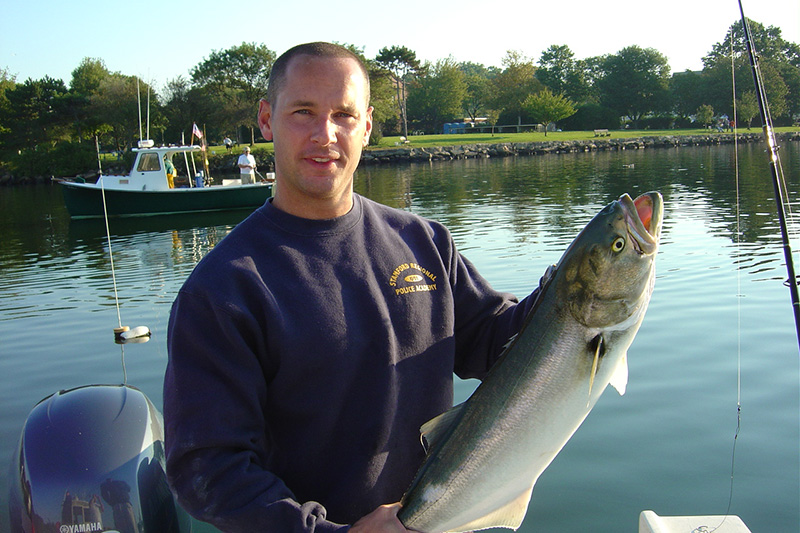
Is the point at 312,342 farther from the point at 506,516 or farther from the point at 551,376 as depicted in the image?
the point at 506,516

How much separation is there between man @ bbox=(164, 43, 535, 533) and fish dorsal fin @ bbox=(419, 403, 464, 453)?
15 cm

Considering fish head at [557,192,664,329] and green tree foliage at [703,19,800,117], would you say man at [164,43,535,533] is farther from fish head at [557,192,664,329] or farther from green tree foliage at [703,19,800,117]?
green tree foliage at [703,19,800,117]

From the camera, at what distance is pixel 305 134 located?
2.53 metres

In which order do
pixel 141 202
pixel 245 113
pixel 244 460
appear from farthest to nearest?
pixel 245 113 → pixel 141 202 → pixel 244 460

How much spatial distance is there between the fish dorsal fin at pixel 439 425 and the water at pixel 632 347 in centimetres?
197

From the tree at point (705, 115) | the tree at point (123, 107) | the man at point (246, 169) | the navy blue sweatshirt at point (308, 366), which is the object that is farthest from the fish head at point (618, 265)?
the tree at point (705, 115)

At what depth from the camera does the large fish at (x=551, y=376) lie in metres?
2.17

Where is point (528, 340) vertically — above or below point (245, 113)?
below

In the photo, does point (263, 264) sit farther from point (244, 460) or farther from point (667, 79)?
point (667, 79)

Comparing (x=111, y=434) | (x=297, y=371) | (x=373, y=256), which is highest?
(x=373, y=256)

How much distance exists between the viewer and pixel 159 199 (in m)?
27.4

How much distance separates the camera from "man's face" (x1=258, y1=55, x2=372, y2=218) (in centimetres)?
253

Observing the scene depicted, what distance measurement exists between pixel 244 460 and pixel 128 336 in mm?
3220

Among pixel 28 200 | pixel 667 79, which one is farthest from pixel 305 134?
pixel 667 79
